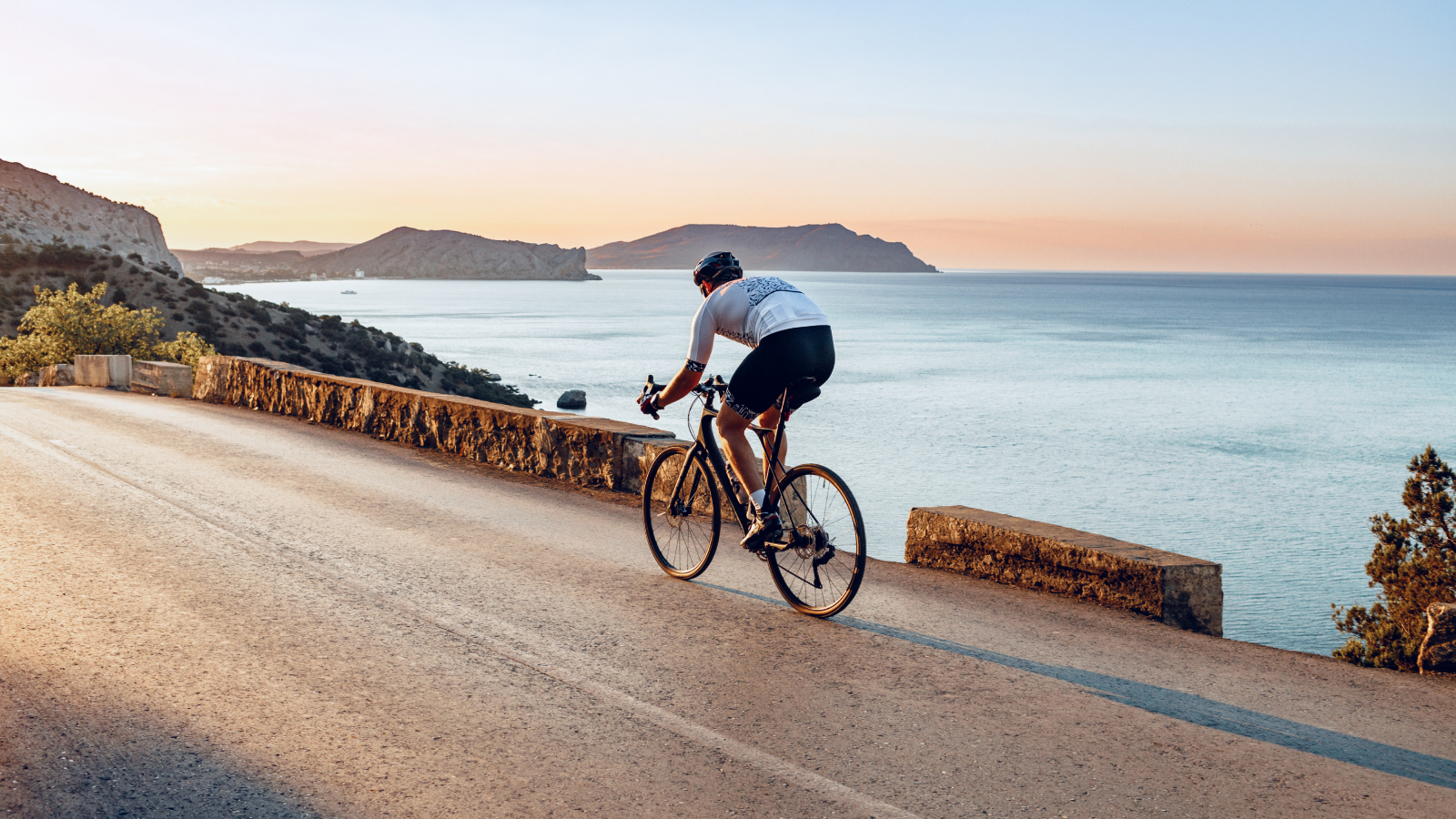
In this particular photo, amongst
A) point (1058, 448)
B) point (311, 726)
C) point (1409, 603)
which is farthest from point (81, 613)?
point (1058, 448)

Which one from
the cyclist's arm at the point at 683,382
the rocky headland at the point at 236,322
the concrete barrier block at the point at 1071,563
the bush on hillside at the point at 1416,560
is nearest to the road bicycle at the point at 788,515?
the cyclist's arm at the point at 683,382

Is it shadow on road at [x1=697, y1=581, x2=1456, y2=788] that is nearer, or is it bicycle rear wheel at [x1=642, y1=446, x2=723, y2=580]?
shadow on road at [x1=697, y1=581, x2=1456, y2=788]

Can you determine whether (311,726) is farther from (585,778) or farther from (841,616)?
(841,616)

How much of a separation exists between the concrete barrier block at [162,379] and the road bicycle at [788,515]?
13359mm

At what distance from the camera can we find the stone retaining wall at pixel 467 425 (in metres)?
9.02

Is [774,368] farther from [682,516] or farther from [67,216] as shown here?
[67,216]

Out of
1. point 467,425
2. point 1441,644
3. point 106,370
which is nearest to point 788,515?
point 1441,644

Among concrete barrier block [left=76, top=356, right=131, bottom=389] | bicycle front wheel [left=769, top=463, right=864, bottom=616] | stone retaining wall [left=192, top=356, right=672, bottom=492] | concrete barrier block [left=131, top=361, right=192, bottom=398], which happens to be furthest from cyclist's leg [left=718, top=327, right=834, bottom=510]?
concrete barrier block [left=76, top=356, right=131, bottom=389]

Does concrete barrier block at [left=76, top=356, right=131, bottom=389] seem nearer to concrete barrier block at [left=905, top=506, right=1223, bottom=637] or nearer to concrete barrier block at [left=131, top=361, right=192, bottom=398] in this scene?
concrete barrier block at [left=131, top=361, right=192, bottom=398]

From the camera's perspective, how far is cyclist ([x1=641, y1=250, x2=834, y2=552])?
5219 mm

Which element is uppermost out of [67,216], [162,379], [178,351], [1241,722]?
[67,216]

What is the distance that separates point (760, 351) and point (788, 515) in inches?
35.0

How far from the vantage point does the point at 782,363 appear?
5227mm

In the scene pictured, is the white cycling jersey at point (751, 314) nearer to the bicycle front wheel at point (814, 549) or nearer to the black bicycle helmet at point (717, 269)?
the black bicycle helmet at point (717, 269)
